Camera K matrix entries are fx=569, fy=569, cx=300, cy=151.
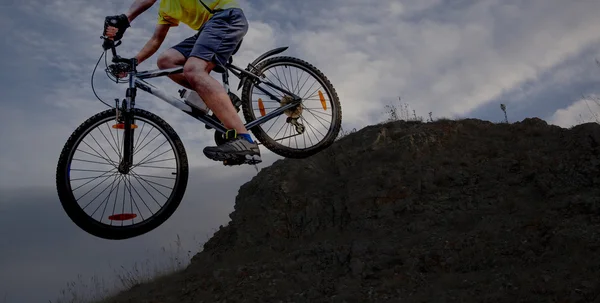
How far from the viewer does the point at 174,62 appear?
441 centimetres

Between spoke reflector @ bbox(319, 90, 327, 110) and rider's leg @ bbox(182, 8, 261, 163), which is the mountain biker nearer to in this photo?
rider's leg @ bbox(182, 8, 261, 163)

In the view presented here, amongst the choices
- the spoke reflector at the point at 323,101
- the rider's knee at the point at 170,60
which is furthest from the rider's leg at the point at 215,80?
the spoke reflector at the point at 323,101

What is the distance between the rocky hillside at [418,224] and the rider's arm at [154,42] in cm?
498

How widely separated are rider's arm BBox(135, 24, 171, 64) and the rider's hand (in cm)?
52

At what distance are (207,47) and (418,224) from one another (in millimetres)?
6044

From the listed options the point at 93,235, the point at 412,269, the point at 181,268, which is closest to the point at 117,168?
the point at 93,235

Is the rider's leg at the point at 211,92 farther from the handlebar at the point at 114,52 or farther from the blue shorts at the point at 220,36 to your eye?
the handlebar at the point at 114,52

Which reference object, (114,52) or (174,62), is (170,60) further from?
(114,52)

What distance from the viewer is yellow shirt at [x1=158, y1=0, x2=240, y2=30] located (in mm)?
4293

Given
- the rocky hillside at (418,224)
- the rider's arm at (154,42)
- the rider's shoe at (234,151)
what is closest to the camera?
the rider's shoe at (234,151)

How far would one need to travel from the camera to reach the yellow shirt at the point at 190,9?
4293mm

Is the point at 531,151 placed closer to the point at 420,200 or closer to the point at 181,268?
the point at 420,200

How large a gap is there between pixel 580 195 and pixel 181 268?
8.68 metres

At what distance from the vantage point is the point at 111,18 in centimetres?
401
